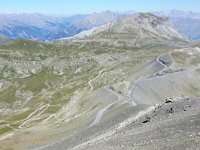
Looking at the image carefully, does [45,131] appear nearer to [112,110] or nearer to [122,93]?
[112,110]

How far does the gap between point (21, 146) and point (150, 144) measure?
224 ft

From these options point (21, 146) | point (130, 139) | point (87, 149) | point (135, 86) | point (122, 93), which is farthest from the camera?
point (135, 86)

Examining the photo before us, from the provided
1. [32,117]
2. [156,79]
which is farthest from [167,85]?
[32,117]

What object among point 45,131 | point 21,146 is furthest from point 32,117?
point 21,146

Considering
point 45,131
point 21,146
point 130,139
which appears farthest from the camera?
Answer: point 45,131

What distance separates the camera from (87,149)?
220 feet

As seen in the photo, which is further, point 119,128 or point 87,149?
point 119,128

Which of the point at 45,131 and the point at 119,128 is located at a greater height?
the point at 119,128

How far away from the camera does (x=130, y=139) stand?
63031mm

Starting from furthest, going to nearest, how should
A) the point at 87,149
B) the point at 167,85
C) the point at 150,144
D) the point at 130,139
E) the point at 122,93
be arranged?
1. the point at 167,85
2. the point at 122,93
3. the point at 87,149
4. the point at 130,139
5. the point at 150,144

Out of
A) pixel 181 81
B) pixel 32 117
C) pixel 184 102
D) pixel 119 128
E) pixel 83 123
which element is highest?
pixel 184 102

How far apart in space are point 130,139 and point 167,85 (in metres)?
126

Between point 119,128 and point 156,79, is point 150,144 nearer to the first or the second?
point 119,128

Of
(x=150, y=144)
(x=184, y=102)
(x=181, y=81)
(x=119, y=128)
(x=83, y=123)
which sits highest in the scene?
(x=150, y=144)
